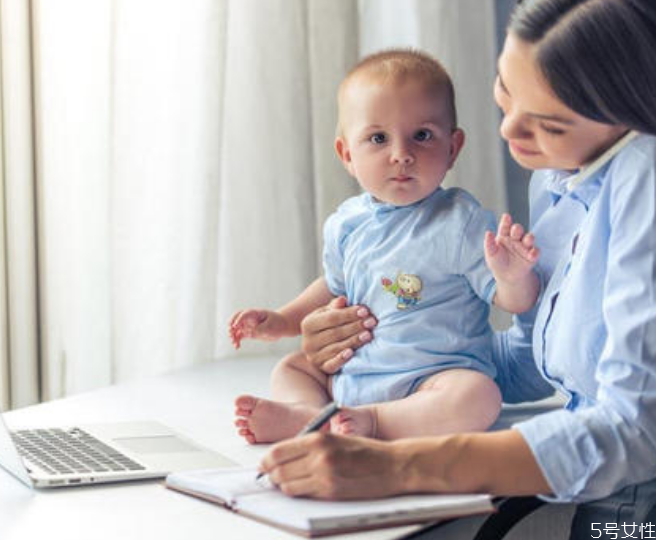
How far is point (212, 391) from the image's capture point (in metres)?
1.69

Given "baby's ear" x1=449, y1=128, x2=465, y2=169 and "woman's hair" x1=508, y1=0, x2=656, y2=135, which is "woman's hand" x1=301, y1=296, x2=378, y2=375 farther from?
"woman's hair" x1=508, y1=0, x2=656, y2=135

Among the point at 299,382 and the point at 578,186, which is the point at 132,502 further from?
the point at 578,186

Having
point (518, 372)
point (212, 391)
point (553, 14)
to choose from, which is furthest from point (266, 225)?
point (553, 14)

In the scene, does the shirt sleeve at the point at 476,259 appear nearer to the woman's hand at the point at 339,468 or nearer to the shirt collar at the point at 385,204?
the shirt collar at the point at 385,204

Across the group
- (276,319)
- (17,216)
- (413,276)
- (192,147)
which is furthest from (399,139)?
(17,216)

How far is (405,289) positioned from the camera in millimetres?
1390

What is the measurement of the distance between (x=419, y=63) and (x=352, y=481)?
0.52 m

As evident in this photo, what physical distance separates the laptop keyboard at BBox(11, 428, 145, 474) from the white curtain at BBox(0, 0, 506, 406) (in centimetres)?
60

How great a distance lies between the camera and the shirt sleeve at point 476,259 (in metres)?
1.36

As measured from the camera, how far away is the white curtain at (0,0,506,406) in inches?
77.1

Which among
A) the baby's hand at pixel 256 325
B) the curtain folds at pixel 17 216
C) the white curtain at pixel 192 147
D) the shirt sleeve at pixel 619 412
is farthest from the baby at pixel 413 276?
the curtain folds at pixel 17 216

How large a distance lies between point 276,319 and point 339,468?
456 millimetres

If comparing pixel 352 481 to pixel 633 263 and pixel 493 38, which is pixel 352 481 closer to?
pixel 633 263

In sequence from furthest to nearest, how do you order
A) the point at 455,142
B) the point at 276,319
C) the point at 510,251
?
the point at 276,319, the point at 455,142, the point at 510,251
